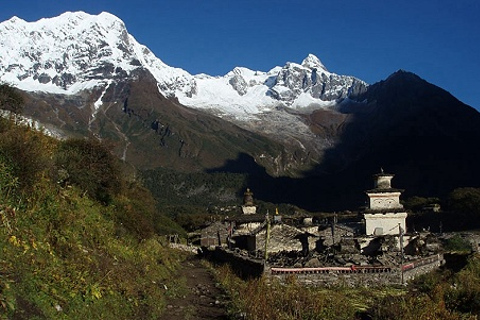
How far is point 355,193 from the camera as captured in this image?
178500 mm

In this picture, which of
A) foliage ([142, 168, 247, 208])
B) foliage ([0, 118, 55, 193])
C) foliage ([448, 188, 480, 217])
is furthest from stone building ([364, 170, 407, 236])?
foliage ([142, 168, 247, 208])

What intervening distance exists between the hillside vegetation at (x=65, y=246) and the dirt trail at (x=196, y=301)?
57 centimetres

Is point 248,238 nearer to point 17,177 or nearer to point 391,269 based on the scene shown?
point 391,269

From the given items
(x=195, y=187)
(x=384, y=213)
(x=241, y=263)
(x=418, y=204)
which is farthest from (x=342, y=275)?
(x=195, y=187)

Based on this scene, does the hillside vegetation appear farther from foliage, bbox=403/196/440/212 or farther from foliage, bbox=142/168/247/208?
foliage, bbox=142/168/247/208

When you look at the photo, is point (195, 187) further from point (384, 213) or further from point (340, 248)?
point (340, 248)

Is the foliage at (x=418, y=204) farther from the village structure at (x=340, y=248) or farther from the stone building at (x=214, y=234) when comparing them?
the stone building at (x=214, y=234)

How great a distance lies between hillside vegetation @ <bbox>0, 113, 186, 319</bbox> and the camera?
1173cm

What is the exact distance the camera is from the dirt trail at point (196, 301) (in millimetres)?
16977

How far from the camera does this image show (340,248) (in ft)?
103

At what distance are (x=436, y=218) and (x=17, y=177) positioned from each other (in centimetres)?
5478

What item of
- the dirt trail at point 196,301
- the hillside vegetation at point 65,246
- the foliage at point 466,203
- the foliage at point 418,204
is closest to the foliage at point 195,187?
the foliage at point 418,204

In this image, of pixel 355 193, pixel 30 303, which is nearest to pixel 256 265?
pixel 30 303

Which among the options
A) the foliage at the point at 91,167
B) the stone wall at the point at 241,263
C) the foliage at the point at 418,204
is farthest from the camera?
the foliage at the point at 418,204
